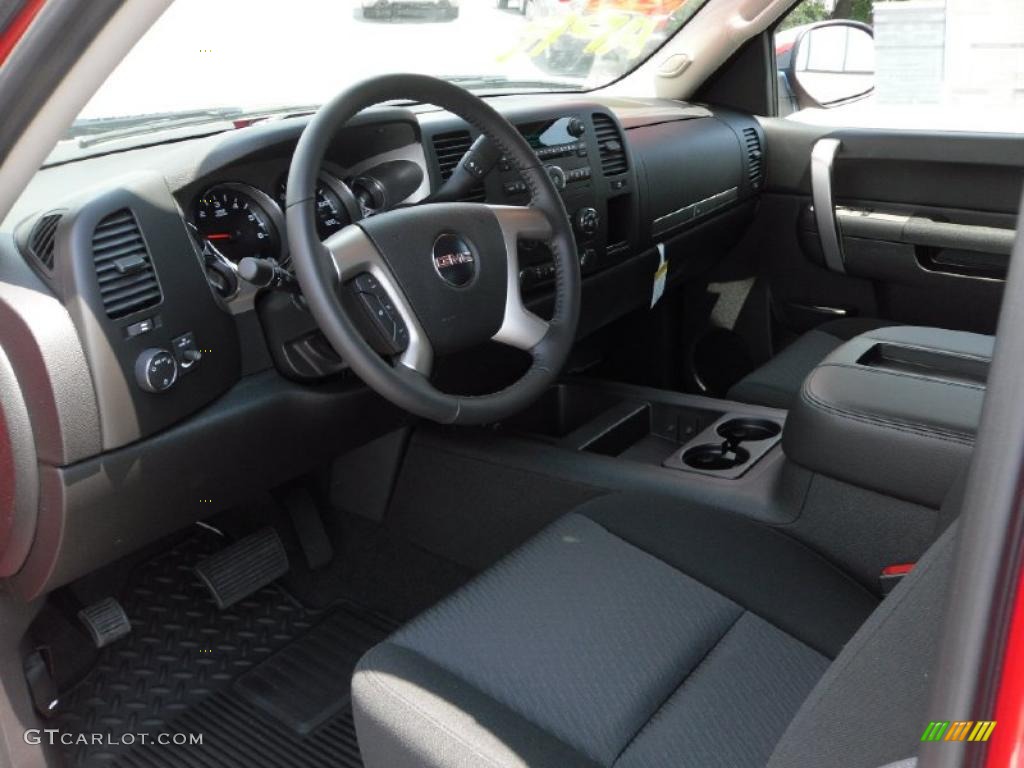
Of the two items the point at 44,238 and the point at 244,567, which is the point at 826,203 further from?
the point at 44,238

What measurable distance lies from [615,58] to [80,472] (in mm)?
2045

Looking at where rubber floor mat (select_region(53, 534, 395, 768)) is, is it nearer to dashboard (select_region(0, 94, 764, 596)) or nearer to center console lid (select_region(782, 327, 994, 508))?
dashboard (select_region(0, 94, 764, 596))

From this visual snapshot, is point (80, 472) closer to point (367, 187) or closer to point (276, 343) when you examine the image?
point (276, 343)

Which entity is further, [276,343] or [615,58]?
[615,58]

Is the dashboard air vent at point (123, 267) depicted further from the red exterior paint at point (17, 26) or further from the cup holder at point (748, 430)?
the cup holder at point (748, 430)

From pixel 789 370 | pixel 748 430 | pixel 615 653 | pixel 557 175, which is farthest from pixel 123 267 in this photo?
pixel 789 370

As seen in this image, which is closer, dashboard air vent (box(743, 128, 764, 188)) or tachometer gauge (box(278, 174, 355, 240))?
tachometer gauge (box(278, 174, 355, 240))

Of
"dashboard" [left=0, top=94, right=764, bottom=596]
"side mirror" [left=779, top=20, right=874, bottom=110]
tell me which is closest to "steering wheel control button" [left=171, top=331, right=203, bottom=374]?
"dashboard" [left=0, top=94, right=764, bottom=596]

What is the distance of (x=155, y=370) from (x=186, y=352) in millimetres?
79

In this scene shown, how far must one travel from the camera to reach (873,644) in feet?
2.66

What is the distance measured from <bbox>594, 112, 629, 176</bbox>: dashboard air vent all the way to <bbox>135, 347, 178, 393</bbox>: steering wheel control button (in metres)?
1.20

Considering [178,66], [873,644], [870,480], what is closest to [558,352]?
[870,480]

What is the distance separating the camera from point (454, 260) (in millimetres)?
1613

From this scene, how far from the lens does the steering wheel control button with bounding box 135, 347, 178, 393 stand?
146 centimetres
